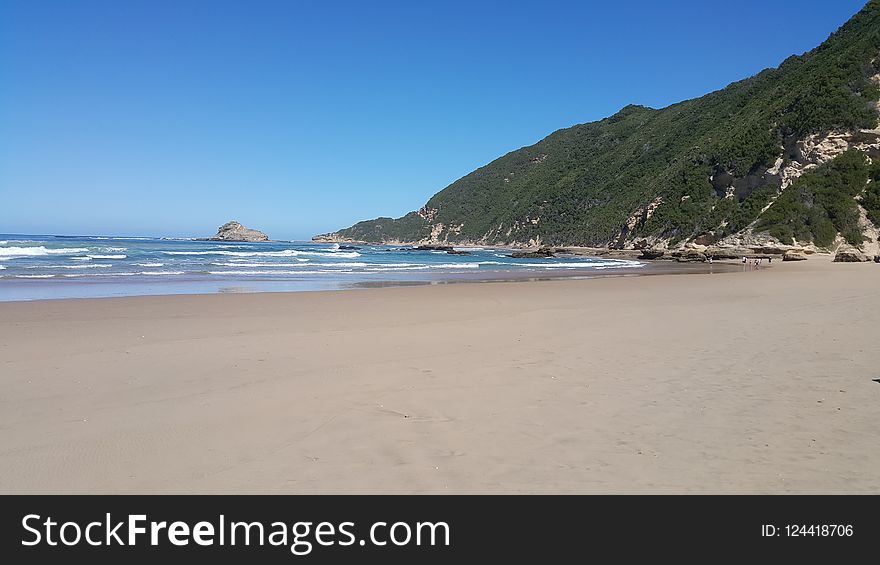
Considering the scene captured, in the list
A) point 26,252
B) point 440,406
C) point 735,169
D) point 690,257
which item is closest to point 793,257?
point 690,257

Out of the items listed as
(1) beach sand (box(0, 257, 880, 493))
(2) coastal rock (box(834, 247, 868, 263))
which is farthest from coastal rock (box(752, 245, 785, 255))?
(1) beach sand (box(0, 257, 880, 493))

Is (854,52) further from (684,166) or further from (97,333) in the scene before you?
(97,333)

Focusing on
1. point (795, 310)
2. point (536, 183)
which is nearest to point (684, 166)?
point (536, 183)

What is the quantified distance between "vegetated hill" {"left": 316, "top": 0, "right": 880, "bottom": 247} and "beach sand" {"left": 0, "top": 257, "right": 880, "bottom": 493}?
164 feet

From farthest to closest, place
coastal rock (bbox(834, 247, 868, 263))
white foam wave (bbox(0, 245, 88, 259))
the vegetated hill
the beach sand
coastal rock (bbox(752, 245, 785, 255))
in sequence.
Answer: the vegetated hill
coastal rock (bbox(752, 245, 785, 255))
white foam wave (bbox(0, 245, 88, 259))
coastal rock (bbox(834, 247, 868, 263))
the beach sand

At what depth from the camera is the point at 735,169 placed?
215 ft

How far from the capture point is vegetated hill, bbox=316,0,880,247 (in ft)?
171

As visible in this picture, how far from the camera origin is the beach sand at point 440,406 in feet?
12.3
